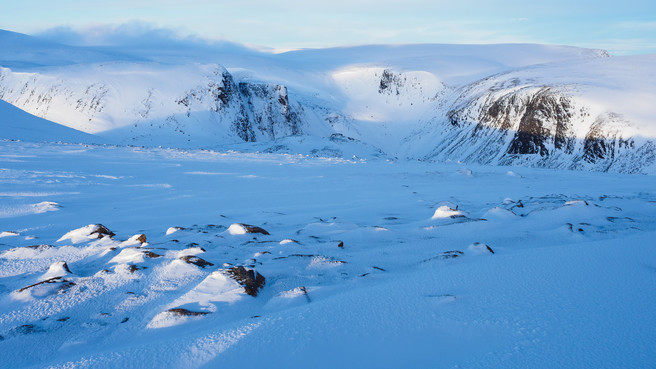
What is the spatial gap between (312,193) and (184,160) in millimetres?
5248

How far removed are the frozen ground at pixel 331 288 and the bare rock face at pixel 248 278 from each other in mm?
24

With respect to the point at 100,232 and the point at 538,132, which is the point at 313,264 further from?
the point at 538,132

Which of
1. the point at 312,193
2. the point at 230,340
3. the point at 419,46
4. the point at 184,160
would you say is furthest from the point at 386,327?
the point at 419,46

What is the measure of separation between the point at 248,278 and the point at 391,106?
39338mm

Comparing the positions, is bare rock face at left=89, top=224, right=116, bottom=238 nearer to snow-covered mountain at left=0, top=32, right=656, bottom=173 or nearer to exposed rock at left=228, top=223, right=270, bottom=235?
exposed rock at left=228, top=223, right=270, bottom=235

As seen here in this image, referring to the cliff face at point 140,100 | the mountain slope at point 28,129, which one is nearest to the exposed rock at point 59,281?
the mountain slope at point 28,129

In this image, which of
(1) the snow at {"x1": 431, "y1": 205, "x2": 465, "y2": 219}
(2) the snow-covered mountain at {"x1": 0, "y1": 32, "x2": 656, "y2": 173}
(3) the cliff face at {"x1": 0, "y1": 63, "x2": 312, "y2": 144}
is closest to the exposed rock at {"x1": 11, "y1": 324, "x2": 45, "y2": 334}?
(1) the snow at {"x1": 431, "y1": 205, "x2": 465, "y2": 219}

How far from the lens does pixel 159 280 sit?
2734 millimetres

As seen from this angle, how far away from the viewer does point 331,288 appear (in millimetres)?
2492

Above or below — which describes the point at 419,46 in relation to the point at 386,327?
above

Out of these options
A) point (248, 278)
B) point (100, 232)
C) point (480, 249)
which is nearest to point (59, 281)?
point (248, 278)

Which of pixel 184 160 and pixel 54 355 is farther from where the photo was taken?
pixel 184 160

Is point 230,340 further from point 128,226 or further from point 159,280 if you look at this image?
point 128,226

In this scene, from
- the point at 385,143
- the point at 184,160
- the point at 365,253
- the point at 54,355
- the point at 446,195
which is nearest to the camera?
the point at 54,355
